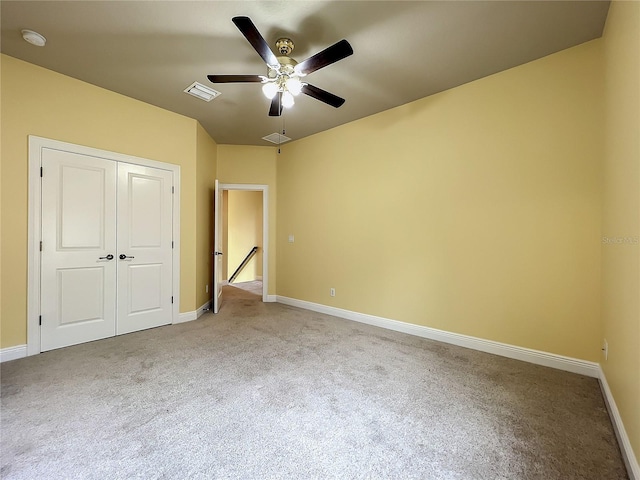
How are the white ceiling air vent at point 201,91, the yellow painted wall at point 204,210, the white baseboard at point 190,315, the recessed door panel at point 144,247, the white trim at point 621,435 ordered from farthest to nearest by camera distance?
the yellow painted wall at point 204,210, the white baseboard at point 190,315, the recessed door panel at point 144,247, the white ceiling air vent at point 201,91, the white trim at point 621,435

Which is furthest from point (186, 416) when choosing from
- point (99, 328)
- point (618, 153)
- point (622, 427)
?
point (618, 153)

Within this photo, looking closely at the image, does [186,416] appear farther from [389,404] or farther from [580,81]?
[580,81]

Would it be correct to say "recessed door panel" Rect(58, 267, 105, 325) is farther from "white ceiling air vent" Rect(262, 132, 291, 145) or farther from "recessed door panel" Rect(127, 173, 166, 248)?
"white ceiling air vent" Rect(262, 132, 291, 145)

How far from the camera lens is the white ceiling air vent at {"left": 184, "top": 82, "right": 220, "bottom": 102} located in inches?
120

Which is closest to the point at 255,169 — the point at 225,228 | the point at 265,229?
the point at 265,229

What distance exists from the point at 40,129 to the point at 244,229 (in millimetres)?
5209

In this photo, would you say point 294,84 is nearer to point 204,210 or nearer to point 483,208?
point 483,208

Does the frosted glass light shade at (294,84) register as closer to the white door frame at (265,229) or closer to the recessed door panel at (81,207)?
the recessed door panel at (81,207)

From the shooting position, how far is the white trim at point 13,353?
2.55 meters

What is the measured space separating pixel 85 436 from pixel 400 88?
3.98 meters

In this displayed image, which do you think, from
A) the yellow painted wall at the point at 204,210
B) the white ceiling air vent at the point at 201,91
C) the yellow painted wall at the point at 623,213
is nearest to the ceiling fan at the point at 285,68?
the white ceiling air vent at the point at 201,91

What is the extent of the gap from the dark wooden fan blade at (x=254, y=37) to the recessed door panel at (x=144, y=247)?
8.04 ft

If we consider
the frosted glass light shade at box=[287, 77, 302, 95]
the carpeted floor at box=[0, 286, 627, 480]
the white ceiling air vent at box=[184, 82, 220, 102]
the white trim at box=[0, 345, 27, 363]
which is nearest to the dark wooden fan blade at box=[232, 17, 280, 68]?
the frosted glass light shade at box=[287, 77, 302, 95]

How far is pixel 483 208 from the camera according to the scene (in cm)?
289
